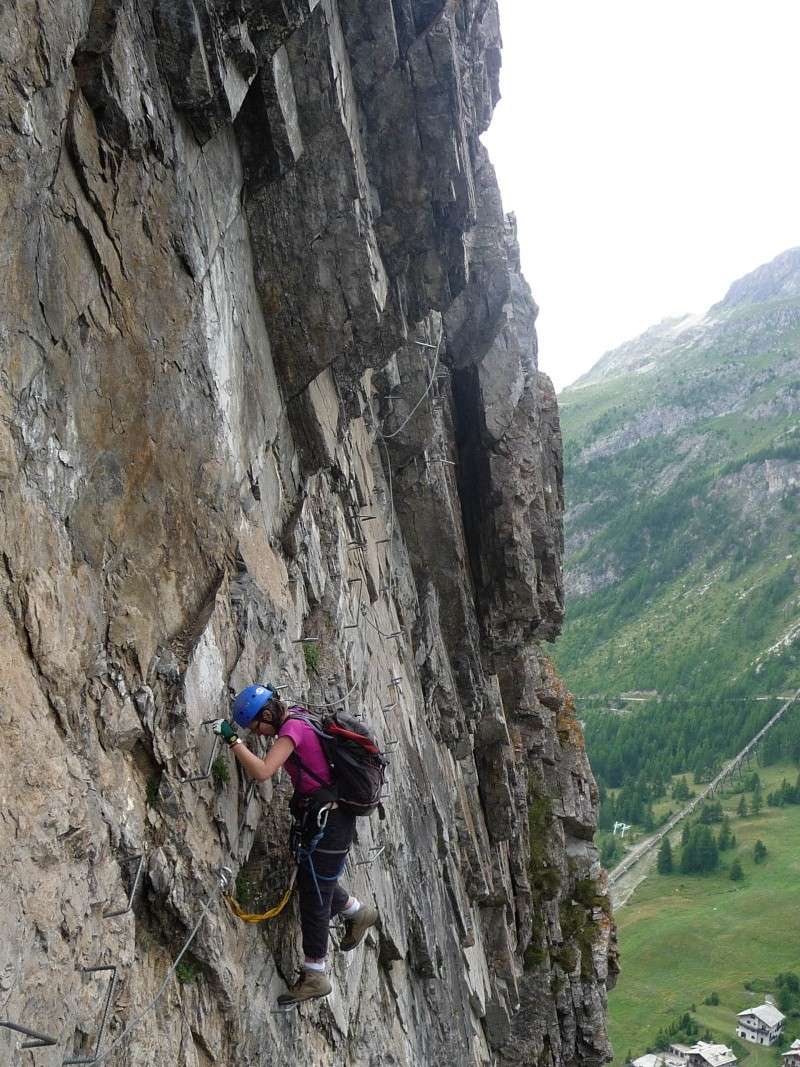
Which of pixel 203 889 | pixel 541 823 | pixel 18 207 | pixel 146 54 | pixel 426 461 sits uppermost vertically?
pixel 146 54

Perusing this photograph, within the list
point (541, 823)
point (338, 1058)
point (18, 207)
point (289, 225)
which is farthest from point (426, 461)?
point (541, 823)

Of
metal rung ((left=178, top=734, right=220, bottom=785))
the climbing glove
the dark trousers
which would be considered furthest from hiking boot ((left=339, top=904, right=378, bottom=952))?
the climbing glove

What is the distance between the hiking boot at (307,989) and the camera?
10055mm

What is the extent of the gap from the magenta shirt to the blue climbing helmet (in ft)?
1.92

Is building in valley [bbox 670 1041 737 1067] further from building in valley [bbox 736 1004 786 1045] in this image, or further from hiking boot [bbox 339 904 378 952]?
hiking boot [bbox 339 904 378 952]

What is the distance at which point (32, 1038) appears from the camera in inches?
235

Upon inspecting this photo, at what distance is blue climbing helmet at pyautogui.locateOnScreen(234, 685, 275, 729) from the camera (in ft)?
30.2

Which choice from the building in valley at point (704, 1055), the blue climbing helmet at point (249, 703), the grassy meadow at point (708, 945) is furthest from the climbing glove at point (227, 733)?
the building in valley at point (704, 1055)

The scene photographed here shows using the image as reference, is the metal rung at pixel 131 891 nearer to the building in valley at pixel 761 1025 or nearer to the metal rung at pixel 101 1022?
the metal rung at pixel 101 1022

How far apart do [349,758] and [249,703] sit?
1.48 meters

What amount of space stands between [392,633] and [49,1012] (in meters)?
12.3

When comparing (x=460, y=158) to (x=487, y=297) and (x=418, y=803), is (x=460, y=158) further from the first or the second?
(x=418, y=803)

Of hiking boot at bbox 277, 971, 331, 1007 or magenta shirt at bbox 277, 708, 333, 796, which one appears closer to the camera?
magenta shirt at bbox 277, 708, 333, 796

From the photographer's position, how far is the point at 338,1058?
37.6ft
